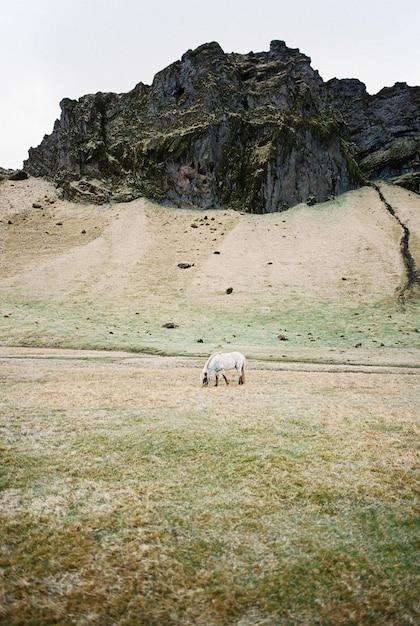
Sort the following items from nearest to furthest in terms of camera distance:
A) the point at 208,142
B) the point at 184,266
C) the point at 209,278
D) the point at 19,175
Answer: the point at 209,278 < the point at 184,266 < the point at 208,142 < the point at 19,175

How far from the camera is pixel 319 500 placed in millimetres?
7363

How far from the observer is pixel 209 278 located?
6438 cm

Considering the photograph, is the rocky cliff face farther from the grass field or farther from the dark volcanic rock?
the grass field

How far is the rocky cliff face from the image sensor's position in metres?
100

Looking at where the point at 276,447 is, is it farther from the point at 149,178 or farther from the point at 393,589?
the point at 149,178

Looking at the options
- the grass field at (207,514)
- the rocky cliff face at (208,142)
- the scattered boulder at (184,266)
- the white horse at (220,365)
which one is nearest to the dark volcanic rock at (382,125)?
the rocky cliff face at (208,142)

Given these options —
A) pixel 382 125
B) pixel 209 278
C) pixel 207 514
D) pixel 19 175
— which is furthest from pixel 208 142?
pixel 207 514

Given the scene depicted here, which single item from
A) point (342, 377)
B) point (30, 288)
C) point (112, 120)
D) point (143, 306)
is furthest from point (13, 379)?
point (112, 120)

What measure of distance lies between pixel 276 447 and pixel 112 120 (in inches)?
5034

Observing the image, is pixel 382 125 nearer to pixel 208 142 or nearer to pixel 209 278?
pixel 208 142

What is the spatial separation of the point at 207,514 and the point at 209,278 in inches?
2299

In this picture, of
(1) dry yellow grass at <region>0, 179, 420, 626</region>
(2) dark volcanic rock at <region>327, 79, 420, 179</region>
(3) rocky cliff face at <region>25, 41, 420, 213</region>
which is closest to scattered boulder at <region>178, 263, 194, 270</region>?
(3) rocky cliff face at <region>25, 41, 420, 213</region>

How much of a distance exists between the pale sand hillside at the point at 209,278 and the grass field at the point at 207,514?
22188 mm

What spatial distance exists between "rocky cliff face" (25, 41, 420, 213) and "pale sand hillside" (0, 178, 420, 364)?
8293mm
